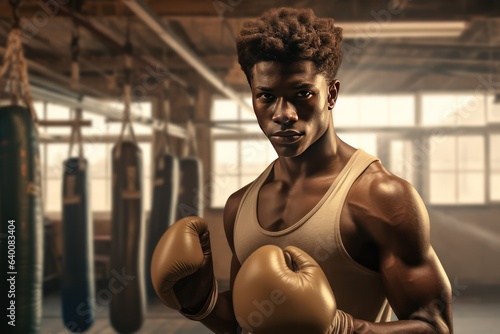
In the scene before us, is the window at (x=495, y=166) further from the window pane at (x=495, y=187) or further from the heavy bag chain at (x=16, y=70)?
the heavy bag chain at (x=16, y=70)

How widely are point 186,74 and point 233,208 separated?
2.07m

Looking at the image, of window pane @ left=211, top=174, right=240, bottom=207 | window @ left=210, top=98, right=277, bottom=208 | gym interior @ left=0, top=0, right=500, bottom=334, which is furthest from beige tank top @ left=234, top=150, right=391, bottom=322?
window pane @ left=211, top=174, right=240, bottom=207

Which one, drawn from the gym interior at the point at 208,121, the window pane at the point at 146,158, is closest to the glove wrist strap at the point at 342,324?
the gym interior at the point at 208,121

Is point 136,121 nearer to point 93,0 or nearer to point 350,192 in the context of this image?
point 93,0

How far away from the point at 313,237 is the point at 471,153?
237cm

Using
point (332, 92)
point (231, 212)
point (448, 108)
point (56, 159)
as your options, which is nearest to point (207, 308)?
point (231, 212)

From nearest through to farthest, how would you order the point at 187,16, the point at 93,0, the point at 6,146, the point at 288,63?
the point at 288,63 < the point at 6,146 < the point at 187,16 < the point at 93,0

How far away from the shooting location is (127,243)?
3174 mm

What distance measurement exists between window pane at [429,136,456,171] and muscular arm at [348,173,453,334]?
215 centimetres

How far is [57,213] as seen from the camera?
3.30 m

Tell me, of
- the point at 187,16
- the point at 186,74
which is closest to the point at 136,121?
the point at 186,74

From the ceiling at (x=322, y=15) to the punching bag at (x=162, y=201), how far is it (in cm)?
47

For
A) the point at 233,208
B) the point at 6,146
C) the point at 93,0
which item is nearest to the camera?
the point at 233,208

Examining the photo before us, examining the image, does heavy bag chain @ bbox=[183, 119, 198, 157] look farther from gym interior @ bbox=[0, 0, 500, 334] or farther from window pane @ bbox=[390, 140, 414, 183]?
window pane @ bbox=[390, 140, 414, 183]
